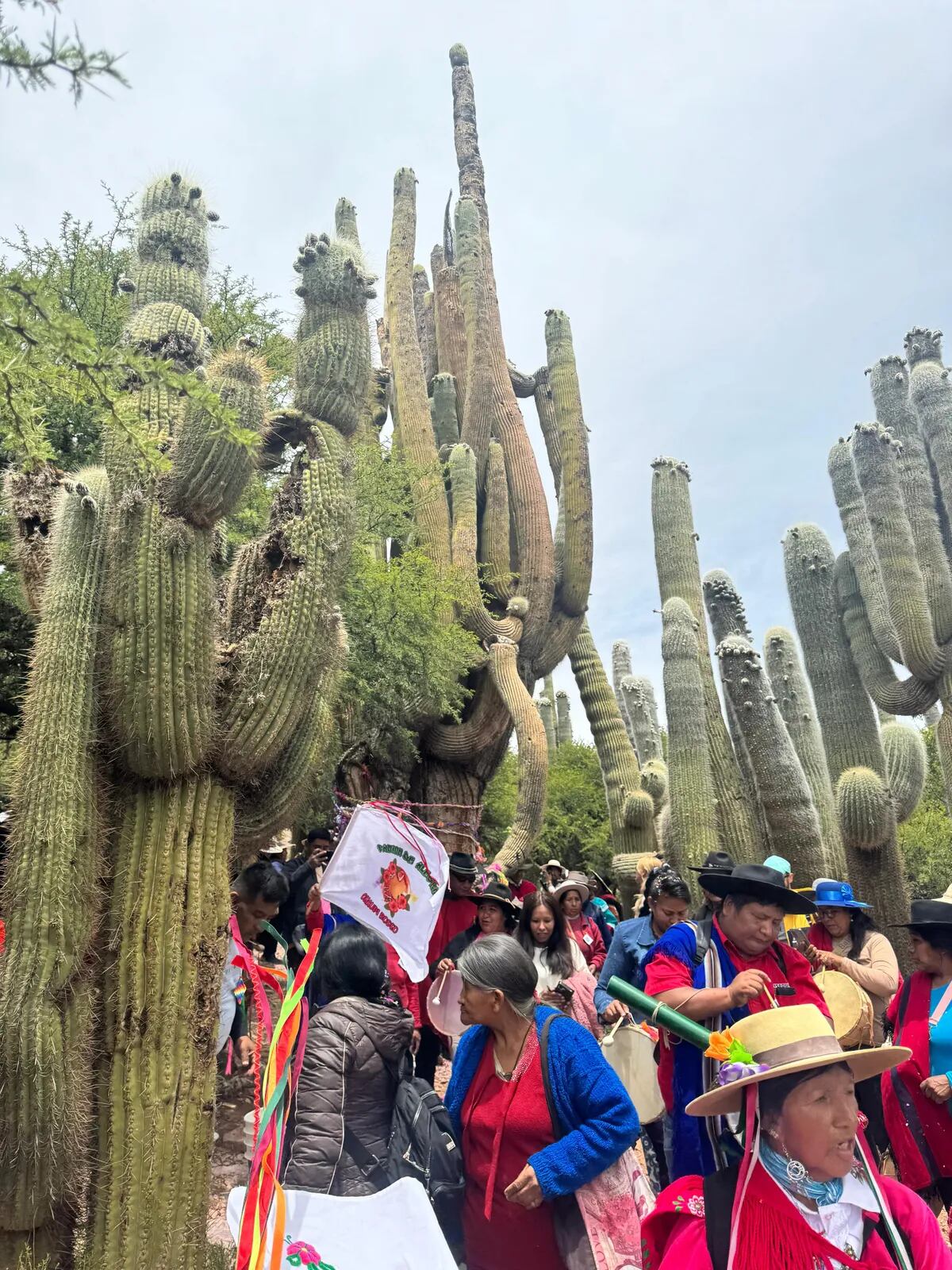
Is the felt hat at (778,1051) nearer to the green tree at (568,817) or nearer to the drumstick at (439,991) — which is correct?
the drumstick at (439,991)

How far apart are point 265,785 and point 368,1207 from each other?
9.93 feet

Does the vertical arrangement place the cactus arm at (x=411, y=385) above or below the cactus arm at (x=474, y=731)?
above

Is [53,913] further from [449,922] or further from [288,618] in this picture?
[449,922]

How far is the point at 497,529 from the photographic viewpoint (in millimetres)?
13945

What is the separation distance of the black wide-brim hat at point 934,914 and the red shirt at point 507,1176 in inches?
74.5

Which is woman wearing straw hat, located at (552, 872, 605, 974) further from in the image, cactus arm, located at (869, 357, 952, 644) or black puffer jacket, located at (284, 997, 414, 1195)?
cactus arm, located at (869, 357, 952, 644)

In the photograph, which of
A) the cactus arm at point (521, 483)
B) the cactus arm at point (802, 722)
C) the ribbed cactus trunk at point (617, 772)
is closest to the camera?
the cactus arm at point (802, 722)

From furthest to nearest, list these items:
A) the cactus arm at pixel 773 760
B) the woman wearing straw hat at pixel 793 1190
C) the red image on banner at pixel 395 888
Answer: the cactus arm at pixel 773 760 → the red image on banner at pixel 395 888 → the woman wearing straw hat at pixel 793 1190

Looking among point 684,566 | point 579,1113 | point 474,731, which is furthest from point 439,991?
point 684,566

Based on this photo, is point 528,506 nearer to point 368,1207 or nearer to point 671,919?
point 671,919

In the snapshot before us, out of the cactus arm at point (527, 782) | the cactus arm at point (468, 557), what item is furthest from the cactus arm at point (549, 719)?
the cactus arm at point (527, 782)

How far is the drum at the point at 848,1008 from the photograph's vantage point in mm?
3666

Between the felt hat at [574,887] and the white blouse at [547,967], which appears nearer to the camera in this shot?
the white blouse at [547,967]

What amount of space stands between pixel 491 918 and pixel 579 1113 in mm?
2961
